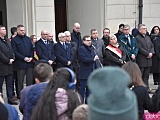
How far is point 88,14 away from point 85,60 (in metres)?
5.47

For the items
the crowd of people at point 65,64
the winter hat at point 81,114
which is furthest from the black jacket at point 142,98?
the winter hat at point 81,114

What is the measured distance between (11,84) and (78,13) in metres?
5.84

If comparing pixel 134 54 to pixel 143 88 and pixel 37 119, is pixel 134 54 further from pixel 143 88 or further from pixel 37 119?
pixel 37 119

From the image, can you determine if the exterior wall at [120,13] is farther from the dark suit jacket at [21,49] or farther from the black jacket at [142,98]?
the black jacket at [142,98]

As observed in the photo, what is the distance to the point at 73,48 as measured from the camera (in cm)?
929

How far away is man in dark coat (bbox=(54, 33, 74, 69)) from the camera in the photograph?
8.91 metres

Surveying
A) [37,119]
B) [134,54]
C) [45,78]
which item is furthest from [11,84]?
[37,119]

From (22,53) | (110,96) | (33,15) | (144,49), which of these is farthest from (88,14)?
(110,96)

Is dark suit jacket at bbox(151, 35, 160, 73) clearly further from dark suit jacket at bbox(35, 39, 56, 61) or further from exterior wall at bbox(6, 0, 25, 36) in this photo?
exterior wall at bbox(6, 0, 25, 36)

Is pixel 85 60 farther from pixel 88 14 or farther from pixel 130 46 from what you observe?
pixel 88 14

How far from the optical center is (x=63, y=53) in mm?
8953

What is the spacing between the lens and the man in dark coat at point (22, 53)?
8.90 meters

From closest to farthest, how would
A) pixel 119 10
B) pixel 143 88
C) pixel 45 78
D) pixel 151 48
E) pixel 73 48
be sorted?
pixel 45 78
pixel 143 88
pixel 73 48
pixel 151 48
pixel 119 10

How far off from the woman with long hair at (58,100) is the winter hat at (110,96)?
168 cm
